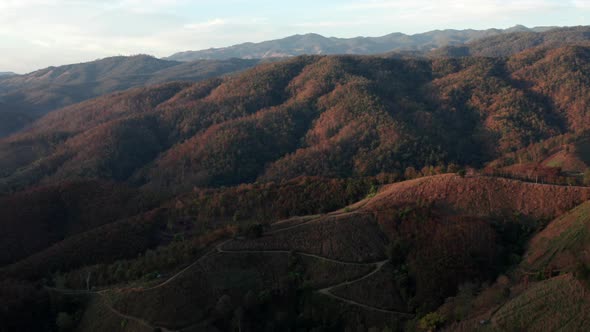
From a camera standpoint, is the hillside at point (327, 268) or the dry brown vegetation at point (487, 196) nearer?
the hillside at point (327, 268)

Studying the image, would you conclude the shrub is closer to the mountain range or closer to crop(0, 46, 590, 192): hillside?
Result: the mountain range

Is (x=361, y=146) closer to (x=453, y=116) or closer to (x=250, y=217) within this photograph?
(x=453, y=116)

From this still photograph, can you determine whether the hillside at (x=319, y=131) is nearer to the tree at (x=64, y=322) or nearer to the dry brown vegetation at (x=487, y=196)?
the dry brown vegetation at (x=487, y=196)

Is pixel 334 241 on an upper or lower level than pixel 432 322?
upper

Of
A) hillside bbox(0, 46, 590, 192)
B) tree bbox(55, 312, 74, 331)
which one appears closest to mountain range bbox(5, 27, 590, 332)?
tree bbox(55, 312, 74, 331)

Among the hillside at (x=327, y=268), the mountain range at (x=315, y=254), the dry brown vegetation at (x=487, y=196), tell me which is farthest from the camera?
the dry brown vegetation at (x=487, y=196)

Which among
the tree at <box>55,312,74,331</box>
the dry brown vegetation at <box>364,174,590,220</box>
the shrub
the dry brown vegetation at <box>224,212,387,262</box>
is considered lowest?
the tree at <box>55,312,74,331</box>

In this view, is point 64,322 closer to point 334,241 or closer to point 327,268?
point 327,268

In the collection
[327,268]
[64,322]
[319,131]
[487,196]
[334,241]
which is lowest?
[64,322]

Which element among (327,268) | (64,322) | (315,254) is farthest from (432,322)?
(64,322)

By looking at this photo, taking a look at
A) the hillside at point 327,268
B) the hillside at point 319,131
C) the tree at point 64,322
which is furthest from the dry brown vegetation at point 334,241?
the hillside at point 319,131
